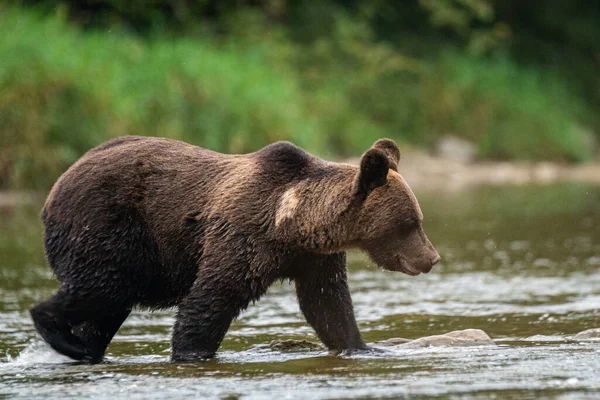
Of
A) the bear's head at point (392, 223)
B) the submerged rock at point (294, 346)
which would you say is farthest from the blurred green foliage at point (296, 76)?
the bear's head at point (392, 223)

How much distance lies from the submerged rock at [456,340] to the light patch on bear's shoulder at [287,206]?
1.22 m

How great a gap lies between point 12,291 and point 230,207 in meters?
3.96

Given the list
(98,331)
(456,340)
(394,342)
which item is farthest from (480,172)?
(98,331)

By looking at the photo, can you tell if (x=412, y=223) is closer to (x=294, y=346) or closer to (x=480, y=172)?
(x=294, y=346)

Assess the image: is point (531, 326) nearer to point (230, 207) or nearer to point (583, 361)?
point (583, 361)

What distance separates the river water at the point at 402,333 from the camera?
5.84m

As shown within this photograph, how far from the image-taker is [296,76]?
76.8ft

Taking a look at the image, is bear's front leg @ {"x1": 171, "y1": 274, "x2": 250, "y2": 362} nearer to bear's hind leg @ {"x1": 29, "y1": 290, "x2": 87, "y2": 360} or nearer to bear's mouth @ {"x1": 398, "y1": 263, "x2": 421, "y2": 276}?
bear's hind leg @ {"x1": 29, "y1": 290, "x2": 87, "y2": 360}

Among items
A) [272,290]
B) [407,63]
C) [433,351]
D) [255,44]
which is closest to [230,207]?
[433,351]

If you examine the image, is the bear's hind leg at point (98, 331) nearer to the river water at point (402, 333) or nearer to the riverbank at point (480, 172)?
the river water at point (402, 333)

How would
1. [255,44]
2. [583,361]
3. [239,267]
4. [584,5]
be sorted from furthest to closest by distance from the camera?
[584,5] < [255,44] < [239,267] < [583,361]

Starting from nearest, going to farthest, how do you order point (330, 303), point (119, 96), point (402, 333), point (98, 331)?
point (330, 303)
point (98, 331)
point (402, 333)
point (119, 96)

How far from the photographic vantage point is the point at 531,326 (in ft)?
27.2

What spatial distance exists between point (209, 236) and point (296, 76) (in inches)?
655
